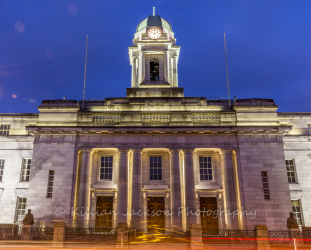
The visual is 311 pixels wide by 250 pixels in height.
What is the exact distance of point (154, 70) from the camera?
33.8m

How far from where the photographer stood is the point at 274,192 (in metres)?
24.2

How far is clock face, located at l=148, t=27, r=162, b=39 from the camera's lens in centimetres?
3381

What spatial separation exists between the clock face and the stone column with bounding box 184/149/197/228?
15.4 m

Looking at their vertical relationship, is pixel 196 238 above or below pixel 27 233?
below

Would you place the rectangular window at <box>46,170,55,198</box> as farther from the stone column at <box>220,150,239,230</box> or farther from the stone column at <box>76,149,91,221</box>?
the stone column at <box>220,150,239,230</box>

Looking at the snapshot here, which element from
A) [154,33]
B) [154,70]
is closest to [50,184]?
[154,70]

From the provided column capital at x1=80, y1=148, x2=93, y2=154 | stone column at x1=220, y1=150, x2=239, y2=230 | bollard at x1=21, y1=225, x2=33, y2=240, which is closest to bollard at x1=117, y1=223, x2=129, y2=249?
bollard at x1=21, y1=225, x2=33, y2=240

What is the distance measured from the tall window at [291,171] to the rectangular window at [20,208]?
25.0 m

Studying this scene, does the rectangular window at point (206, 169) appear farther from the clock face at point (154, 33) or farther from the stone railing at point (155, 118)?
the clock face at point (154, 33)

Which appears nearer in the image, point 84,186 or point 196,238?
point 196,238

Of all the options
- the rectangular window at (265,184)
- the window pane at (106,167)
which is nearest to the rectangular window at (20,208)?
the window pane at (106,167)

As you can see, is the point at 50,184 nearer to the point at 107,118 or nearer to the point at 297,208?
the point at 107,118

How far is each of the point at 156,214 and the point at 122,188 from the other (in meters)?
3.80

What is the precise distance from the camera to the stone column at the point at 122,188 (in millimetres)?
23984
